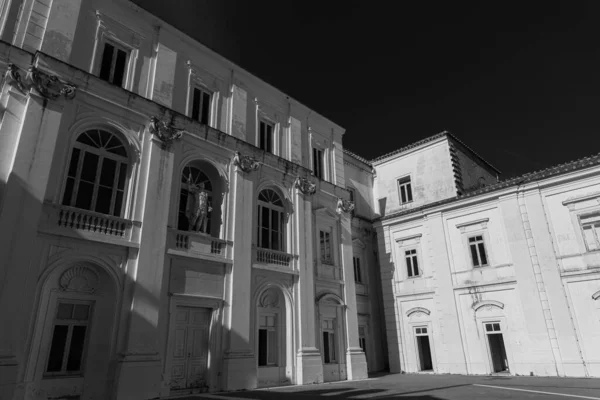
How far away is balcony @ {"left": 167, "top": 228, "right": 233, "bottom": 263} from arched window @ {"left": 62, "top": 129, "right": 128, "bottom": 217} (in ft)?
6.34

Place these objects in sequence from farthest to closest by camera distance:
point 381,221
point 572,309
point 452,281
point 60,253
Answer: point 381,221 < point 452,281 < point 572,309 < point 60,253

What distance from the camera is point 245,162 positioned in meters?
16.0

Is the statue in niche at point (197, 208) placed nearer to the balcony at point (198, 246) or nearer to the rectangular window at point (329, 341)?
the balcony at point (198, 246)

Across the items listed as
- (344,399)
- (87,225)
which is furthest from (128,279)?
(344,399)

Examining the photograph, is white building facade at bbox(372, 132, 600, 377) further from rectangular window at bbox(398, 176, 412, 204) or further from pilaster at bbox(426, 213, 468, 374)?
rectangular window at bbox(398, 176, 412, 204)

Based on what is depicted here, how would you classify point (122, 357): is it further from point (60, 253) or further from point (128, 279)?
→ point (60, 253)

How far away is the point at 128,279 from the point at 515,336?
52.6ft

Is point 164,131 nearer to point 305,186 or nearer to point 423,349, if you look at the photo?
point 305,186

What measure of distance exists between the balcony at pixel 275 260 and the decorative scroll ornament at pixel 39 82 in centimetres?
825

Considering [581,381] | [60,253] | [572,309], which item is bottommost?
[581,381]

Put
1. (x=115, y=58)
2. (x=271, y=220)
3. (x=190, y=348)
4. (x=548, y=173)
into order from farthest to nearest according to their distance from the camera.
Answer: (x=548, y=173), (x=271, y=220), (x=115, y=58), (x=190, y=348)

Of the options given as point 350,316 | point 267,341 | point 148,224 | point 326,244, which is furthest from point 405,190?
point 148,224

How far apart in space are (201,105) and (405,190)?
14736mm

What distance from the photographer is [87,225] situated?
37.8ft
